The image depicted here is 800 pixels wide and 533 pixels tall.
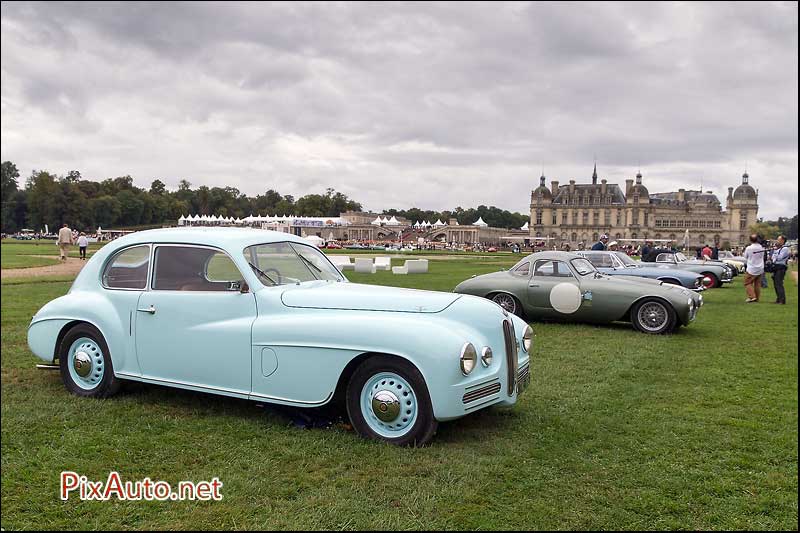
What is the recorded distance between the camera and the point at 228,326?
5613mm

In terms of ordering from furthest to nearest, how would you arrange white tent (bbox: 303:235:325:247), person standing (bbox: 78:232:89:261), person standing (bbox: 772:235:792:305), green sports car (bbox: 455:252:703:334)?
person standing (bbox: 772:235:792:305) → green sports car (bbox: 455:252:703:334) → person standing (bbox: 78:232:89:261) → white tent (bbox: 303:235:325:247)

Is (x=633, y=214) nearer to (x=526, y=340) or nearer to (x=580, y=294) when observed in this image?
(x=580, y=294)

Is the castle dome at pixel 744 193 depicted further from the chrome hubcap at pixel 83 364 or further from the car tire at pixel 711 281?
the chrome hubcap at pixel 83 364

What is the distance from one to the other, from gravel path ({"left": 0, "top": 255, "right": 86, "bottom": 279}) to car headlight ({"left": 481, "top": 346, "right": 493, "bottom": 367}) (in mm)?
3976

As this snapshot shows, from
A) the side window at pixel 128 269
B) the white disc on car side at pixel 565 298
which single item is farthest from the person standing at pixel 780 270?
the side window at pixel 128 269

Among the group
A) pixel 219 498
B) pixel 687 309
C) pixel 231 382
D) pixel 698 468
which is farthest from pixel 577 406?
pixel 687 309

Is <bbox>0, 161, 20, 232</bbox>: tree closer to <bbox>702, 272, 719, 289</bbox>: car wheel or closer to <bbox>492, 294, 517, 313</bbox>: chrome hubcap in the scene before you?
<bbox>492, 294, 517, 313</bbox>: chrome hubcap

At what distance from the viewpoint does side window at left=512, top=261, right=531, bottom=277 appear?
1269 cm

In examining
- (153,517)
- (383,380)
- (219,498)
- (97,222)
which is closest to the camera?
(153,517)

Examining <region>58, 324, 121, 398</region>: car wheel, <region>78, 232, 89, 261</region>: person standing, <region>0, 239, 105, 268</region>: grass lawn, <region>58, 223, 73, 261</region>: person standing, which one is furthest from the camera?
<region>78, 232, 89, 261</region>: person standing

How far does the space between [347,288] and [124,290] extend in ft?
7.05

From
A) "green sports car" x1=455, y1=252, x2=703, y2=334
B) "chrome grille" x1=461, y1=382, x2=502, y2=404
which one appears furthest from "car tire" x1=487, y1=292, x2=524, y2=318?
"chrome grille" x1=461, y1=382, x2=502, y2=404

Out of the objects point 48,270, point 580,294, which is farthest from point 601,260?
point 48,270

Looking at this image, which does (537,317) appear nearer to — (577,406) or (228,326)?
(577,406)
